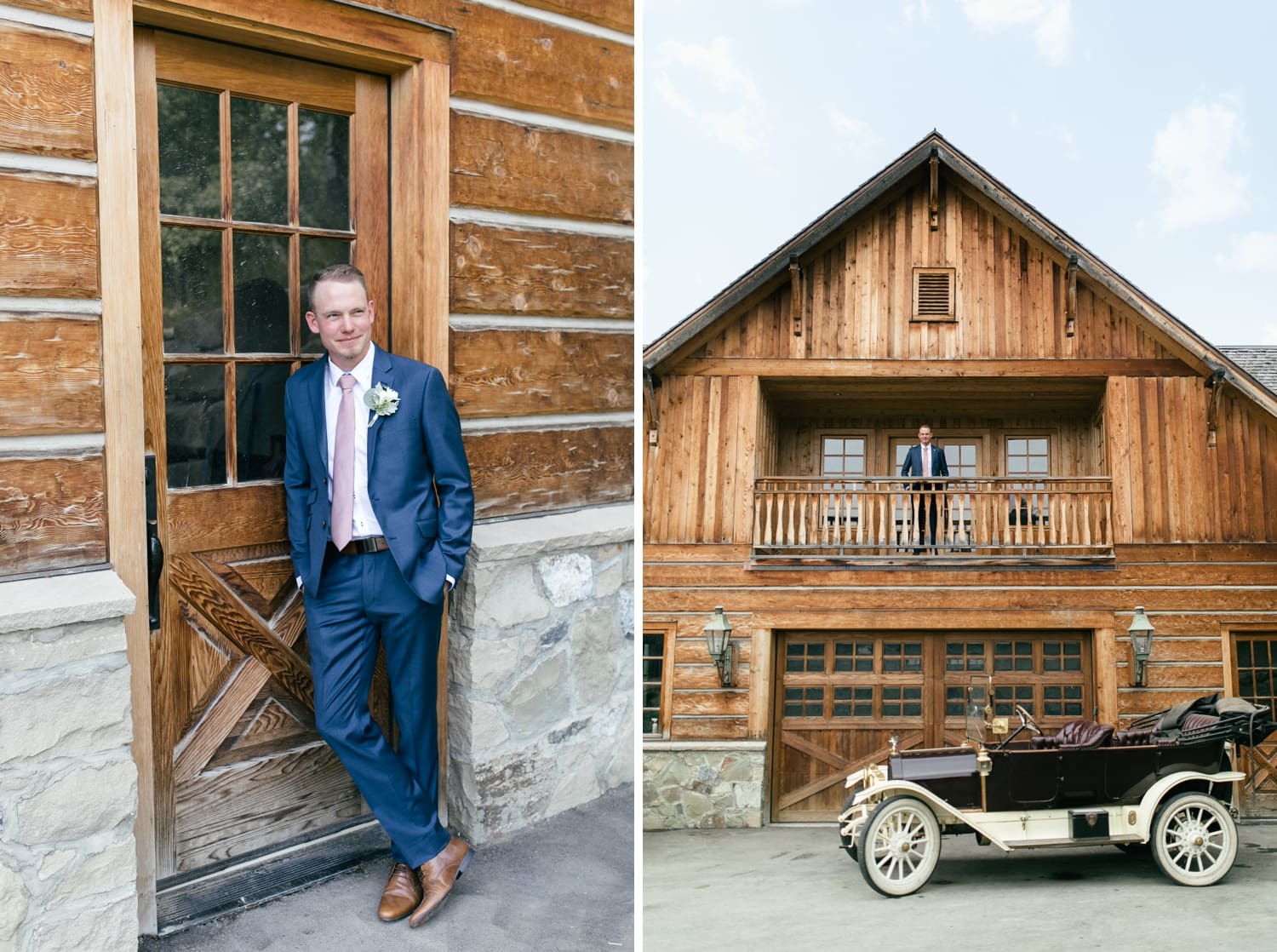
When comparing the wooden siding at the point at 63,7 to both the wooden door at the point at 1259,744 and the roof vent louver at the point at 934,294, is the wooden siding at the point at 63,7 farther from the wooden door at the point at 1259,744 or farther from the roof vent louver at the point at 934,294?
the wooden door at the point at 1259,744

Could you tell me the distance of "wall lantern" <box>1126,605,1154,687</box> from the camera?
18.9ft

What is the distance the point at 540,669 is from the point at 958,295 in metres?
4.10

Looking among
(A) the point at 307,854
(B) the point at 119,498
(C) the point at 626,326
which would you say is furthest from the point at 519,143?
(A) the point at 307,854

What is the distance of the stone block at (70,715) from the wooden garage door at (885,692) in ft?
14.3

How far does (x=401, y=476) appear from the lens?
95.5 inches

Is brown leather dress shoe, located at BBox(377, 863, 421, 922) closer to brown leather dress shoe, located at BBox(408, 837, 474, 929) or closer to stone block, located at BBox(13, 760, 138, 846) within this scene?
brown leather dress shoe, located at BBox(408, 837, 474, 929)

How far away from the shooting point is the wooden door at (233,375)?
7.82 ft

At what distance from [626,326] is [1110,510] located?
406cm

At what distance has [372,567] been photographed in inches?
95.9

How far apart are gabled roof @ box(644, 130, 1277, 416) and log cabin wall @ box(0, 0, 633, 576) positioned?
1874 millimetres

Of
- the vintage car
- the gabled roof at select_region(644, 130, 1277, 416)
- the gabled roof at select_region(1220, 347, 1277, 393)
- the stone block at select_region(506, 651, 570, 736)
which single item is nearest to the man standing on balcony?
the vintage car

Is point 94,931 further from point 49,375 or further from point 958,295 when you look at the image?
point 958,295

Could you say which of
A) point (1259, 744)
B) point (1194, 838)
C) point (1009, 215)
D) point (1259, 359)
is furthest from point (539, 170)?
point (1259, 359)

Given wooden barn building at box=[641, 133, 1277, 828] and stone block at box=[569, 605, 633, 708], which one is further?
wooden barn building at box=[641, 133, 1277, 828]
